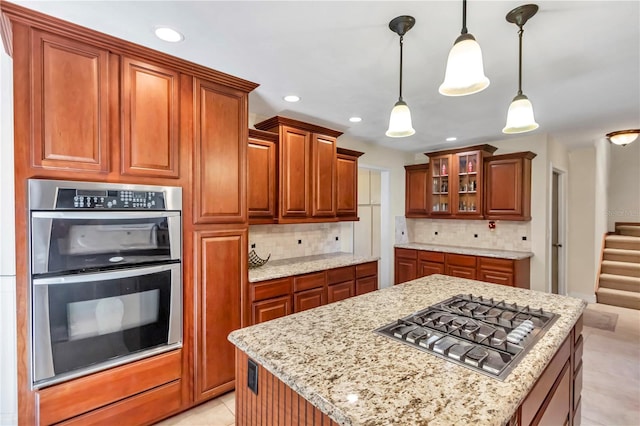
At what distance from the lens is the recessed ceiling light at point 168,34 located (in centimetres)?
173

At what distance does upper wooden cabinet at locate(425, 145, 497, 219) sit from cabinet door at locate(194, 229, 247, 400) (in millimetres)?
3477

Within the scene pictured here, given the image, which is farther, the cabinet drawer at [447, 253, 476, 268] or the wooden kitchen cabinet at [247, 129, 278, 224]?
the cabinet drawer at [447, 253, 476, 268]

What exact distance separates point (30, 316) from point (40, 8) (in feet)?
5.23

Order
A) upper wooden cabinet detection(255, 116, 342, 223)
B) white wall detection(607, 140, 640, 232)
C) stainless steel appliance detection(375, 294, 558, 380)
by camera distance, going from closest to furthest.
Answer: stainless steel appliance detection(375, 294, 558, 380) < upper wooden cabinet detection(255, 116, 342, 223) < white wall detection(607, 140, 640, 232)

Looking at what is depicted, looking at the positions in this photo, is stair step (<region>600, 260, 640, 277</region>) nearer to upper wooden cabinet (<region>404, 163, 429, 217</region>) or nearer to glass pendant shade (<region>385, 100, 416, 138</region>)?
upper wooden cabinet (<region>404, 163, 429, 217</region>)

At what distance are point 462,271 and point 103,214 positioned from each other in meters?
4.19

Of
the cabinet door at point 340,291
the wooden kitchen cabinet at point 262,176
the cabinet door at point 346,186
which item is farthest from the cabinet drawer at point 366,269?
the wooden kitchen cabinet at point 262,176

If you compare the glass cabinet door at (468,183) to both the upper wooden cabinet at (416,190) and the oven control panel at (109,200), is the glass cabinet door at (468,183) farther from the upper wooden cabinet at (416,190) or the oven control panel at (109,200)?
the oven control panel at (109,200)

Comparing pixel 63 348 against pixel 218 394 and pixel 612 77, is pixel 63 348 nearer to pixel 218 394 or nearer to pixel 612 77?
pixel 218 394

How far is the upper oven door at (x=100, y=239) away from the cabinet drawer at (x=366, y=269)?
2.06 meters

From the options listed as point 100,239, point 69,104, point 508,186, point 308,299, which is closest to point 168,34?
point 69,104

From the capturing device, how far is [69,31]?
1.66 metres

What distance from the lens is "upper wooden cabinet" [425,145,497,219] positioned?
435 centimetres

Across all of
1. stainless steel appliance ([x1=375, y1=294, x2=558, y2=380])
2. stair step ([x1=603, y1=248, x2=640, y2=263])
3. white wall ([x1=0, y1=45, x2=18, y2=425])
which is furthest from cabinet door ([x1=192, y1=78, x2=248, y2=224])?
stair step ([x1=603, y1=248, x2=640, y2=263])
